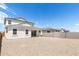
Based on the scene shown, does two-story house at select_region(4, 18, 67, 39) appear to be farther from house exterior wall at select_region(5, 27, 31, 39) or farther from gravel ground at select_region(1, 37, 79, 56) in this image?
gravel ground at select_region(1, 37, 79, 56)

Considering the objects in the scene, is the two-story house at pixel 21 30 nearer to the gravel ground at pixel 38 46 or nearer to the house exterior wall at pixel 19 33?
A: the house exterior wall at pixel 19 33

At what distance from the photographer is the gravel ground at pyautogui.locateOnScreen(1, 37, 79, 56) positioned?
2896 millimetres

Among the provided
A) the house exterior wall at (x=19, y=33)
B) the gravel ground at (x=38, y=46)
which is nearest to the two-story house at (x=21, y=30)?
the house exterior wall at (x=19, y=33)

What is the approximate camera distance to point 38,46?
3.27 metres

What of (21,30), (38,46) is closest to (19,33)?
(21,30)

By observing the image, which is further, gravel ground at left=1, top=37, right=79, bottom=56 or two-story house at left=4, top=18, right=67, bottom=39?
two-story house at left=4, top=18, right=67, bottom=39

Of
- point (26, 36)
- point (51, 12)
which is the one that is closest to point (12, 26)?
point (26, 36)

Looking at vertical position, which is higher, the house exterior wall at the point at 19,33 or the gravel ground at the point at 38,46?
the house exterior wall at the point at 19,33

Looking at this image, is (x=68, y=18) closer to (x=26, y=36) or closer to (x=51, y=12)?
(x=51, y=12)

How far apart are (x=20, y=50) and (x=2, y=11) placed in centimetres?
70

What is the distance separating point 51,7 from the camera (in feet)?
10.1

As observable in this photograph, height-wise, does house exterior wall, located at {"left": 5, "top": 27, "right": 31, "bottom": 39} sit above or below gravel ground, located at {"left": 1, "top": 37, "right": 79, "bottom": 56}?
above

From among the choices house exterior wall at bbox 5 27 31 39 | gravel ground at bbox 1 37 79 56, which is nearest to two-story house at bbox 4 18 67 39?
house exterior wall at bbox 5 27 31 39

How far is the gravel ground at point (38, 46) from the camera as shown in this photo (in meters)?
2.90
